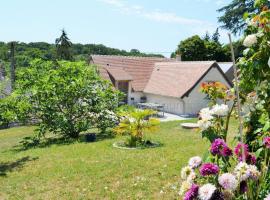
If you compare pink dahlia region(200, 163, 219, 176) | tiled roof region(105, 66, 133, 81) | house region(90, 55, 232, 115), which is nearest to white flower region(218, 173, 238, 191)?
pink dahlia region(200, 163, 219, 176)


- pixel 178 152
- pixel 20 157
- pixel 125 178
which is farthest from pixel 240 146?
pixel 20 157

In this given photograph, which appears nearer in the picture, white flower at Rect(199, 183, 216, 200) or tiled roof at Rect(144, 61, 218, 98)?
white flower at Rect(199, 183, 216, 200)

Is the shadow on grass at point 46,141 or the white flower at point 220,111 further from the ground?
the white flower at point 220,111

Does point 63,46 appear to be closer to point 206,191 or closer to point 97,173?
point 97,173

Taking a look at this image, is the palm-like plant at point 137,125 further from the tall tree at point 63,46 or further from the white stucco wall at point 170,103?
the tall tree at point 63,46

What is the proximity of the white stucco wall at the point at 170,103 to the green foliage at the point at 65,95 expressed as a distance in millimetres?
12481

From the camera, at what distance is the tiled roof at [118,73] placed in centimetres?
3275

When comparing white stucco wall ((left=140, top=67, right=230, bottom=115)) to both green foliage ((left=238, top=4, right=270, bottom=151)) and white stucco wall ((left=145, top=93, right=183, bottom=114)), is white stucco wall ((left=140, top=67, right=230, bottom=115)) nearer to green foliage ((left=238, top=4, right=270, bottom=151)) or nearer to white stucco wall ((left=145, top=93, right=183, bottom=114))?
white stucco wall ((left=145, top=93, right=183, bottom=114))

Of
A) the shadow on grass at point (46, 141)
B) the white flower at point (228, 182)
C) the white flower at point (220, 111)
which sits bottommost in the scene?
the shadow on grass at point (46, 141)

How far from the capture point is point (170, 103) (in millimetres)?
30500

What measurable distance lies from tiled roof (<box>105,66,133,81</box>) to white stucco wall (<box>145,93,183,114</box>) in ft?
9.95

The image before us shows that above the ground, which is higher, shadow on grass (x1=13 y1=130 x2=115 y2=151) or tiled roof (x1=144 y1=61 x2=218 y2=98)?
tiled roof (x1=144 y1=61 x2=218 y2=98)

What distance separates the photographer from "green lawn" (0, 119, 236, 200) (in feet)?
23.0

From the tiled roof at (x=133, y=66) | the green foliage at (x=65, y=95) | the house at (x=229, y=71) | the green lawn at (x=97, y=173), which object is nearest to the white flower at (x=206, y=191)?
the green lawn at (x=97, y=173)
